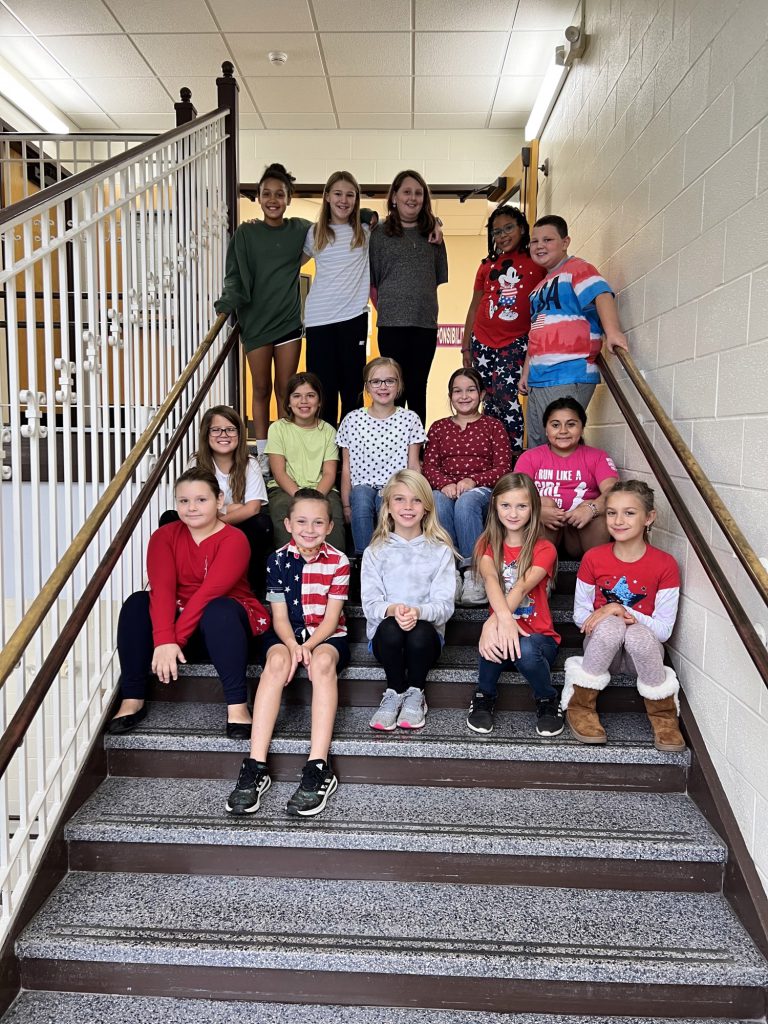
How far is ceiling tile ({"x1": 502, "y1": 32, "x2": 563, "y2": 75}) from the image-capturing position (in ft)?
14.3

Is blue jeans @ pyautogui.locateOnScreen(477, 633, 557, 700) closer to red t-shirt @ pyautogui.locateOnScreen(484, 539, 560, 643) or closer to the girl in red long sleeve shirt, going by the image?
red t-shirt @ pyautogui.locateOnScreen(484, 539, 560, 643)

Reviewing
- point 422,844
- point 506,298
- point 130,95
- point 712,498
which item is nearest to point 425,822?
point 422,844

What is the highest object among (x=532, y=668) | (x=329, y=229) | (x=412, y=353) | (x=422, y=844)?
(x=329, y=229)

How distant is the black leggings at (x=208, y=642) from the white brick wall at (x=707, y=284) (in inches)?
49.5

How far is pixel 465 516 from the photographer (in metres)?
2.88

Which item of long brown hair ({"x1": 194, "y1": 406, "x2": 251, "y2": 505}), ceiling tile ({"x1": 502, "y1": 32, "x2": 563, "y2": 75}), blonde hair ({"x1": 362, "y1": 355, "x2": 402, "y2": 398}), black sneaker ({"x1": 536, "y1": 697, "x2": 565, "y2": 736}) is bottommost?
black sneaker ({"x1": 536, "y1": 697, "x2": 565, "y2": 736})

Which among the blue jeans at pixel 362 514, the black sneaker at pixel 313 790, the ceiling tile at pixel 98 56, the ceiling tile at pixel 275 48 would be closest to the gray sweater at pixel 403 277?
the blue jeans at pixel 362 514

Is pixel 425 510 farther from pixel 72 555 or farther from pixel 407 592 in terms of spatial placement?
pixel 72 555

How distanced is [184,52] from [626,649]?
4.27 meters

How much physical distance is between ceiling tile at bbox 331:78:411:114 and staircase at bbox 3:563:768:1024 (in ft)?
13.3

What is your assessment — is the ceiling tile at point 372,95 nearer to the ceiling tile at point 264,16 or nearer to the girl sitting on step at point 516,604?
the ceiling tile at point 264,16

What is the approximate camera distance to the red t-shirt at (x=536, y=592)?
2381mm

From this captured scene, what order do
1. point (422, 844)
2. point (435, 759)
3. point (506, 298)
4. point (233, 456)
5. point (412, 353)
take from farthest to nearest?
point (506, 298) < point (412, 353) < point (233, 456) < point (435, 759) < point (422, 844)

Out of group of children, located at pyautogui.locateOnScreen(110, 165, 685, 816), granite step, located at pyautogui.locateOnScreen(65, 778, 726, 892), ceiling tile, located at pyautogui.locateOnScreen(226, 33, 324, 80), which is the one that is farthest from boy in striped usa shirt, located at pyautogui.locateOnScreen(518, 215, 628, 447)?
ceiling tile, located at pyautogui.locateOnScreen(226, 33, 324, 80)
